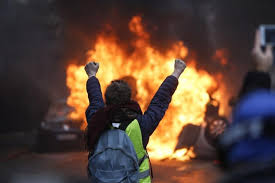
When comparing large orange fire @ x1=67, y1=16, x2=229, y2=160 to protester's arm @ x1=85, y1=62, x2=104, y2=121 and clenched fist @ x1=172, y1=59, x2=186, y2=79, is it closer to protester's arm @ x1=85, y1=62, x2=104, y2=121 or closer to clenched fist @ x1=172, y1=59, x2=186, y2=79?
protester's arm @ x1=85, y1=62, x2=104, y2=121

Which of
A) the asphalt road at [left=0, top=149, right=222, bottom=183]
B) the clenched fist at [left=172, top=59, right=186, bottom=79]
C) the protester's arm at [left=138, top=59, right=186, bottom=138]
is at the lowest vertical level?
the asphalt road at [left=0, top=149, right=222, bottom=183]

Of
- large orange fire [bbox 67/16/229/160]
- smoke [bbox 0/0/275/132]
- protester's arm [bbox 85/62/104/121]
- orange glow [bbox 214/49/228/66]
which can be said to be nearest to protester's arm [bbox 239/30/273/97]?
protester's arm [bbox 85/62/104/121]

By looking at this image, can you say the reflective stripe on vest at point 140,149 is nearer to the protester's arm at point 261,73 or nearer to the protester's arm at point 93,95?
the protester's arm at point 93,95

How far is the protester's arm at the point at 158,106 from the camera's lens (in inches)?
128

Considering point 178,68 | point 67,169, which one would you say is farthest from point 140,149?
point 67,169

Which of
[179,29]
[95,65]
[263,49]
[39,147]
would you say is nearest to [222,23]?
[179,29]

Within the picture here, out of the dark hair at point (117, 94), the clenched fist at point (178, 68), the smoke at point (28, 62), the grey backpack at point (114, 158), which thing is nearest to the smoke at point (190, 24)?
the smoke at point (28, 62)

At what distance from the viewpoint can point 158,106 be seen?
334 cm

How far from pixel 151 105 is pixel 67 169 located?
22.7 ft

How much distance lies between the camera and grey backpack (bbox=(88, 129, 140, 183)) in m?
3.08

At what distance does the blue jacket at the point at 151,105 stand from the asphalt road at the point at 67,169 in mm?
4558

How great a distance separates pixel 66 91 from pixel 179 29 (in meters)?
8.04

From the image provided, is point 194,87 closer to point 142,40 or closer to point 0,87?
point 142,40

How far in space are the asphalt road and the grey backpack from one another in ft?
15.7
